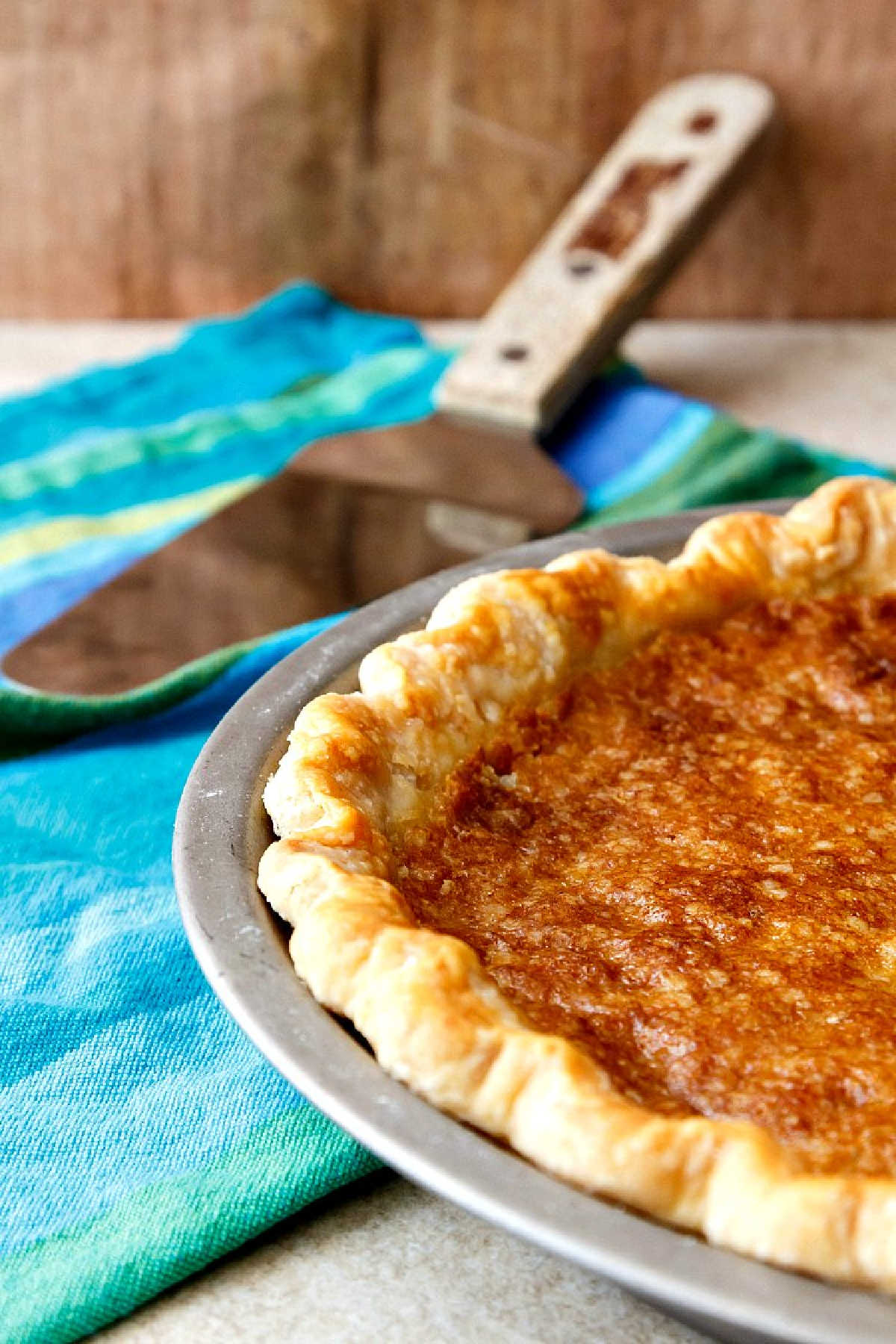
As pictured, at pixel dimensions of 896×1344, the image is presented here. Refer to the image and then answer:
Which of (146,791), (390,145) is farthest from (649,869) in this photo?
(390,145)

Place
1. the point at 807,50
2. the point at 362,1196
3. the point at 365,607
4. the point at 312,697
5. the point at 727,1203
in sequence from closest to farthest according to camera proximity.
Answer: the point at 727,1203, the point at 362,1196, the point at 312,697, the point at 365,607, the point at 807,50

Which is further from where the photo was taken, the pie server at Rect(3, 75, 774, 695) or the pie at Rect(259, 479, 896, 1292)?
the pie server at Rect(3, 75, 774, 695)

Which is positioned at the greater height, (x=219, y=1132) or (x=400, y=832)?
(x=400, y=832)

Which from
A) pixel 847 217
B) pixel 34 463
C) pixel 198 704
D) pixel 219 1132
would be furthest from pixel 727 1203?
pixel 847 217

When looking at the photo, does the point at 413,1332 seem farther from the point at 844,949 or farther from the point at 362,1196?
the point at 844,949

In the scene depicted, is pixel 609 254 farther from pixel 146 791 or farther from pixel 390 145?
pixel 146 791

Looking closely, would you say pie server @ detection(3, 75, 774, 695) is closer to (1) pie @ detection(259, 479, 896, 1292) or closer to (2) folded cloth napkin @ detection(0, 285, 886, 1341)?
(2) folded cloth napkin @ detection(0, 285, 886, 1341)

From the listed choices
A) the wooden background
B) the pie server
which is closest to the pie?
the pie server
